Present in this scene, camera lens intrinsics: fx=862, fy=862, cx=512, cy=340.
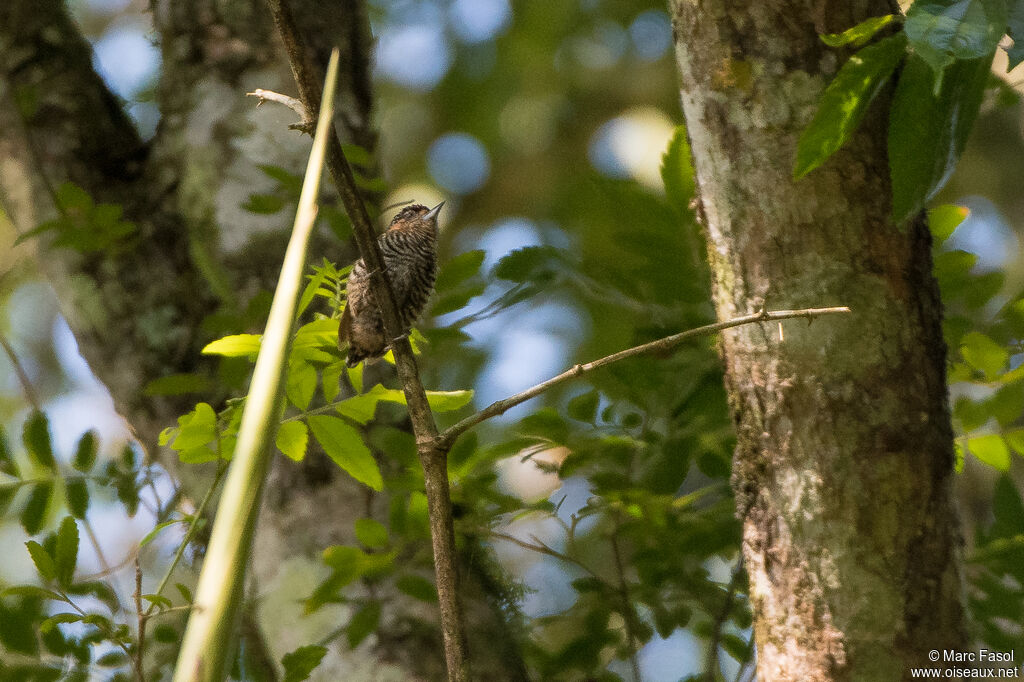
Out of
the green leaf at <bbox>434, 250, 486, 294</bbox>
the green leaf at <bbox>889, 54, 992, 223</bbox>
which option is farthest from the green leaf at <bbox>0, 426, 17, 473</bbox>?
the green leaf at <bbox>889, 54, 992, 223</bbox>

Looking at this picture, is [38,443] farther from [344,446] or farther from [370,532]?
[344,446]

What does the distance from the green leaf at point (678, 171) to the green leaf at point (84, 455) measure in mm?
1501

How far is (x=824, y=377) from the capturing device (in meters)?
1.49

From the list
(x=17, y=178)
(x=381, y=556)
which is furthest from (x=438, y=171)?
(x=381, y=556)

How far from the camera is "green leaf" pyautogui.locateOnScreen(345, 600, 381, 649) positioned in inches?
77.9

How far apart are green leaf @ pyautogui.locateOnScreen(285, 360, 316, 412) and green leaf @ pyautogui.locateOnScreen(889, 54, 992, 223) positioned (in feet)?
3.32

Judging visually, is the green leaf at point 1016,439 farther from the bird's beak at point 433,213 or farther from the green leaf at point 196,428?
the green leaf at point 196,428

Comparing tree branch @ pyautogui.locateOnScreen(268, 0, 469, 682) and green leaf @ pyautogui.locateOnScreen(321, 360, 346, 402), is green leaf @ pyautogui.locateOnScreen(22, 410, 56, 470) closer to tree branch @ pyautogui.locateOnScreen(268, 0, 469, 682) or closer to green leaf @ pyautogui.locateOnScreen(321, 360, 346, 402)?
green leaf @ pyautogui.locateOnScreen(321, 360, 346, 402)

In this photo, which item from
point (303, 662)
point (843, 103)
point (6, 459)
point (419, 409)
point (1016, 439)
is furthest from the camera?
point (6, 459)

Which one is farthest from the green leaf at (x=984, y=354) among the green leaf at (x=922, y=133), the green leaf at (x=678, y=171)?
the green leaf at (x=678, y=171)

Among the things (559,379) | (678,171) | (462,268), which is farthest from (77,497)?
(678,171)

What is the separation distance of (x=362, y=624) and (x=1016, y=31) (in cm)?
170

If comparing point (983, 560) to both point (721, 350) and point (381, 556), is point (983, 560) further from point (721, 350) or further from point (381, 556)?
point (381, 556)

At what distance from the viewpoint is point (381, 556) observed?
185cm
